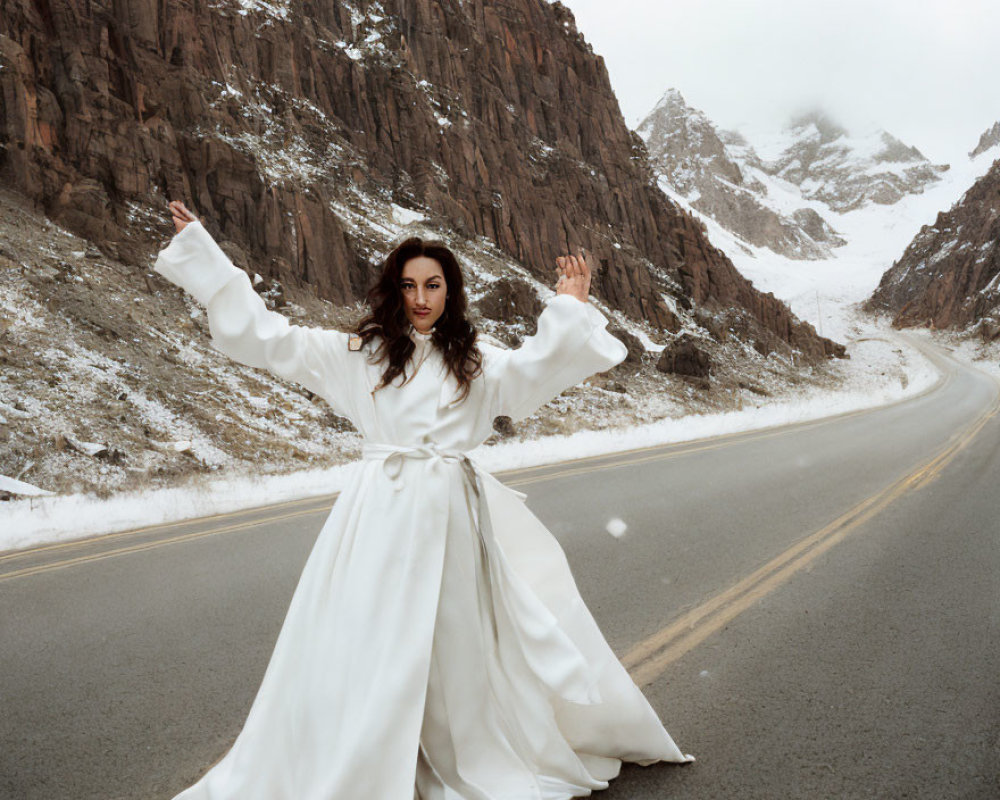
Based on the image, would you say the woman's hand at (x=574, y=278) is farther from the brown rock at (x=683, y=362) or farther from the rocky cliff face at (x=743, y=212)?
the rocky cliff face at (x=743, y=212)

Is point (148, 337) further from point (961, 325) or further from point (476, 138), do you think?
point (961, 325)

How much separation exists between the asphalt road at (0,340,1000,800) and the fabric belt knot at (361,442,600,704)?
596 millimetres

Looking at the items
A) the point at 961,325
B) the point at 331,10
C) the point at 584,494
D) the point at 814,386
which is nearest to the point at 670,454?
the point at 584,494

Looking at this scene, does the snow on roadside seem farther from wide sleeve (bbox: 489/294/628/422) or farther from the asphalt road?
wide sleeve (bbox: 489/294/628/422)

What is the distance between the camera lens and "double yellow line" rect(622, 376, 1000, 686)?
3969 mm

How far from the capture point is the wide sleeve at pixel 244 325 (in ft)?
8.25

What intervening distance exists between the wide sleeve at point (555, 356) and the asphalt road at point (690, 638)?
1.51 meters

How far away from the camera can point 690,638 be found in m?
4.28

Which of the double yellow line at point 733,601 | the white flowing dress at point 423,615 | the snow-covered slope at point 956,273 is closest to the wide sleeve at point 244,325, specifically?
the white flowing dress at point 423,615

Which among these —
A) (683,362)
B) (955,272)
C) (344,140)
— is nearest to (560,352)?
(683,362)

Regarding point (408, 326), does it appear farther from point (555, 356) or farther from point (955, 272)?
point (955, 272)

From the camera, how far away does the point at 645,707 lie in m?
2.74

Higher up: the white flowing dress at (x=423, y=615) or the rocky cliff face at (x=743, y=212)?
the rocky cliff face at (x=743, y=212)

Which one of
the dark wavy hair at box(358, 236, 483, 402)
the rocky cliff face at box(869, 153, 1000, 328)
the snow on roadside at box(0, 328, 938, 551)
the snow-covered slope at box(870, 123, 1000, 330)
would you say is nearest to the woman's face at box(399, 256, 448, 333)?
the dark wavy hair at box(358, 236, 483, 402)
